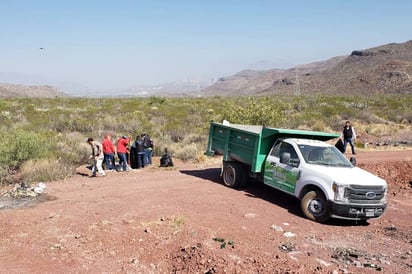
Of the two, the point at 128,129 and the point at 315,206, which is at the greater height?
the point at 315,206

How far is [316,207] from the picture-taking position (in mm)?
11375

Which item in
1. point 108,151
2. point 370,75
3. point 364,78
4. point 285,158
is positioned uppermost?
point 370,75

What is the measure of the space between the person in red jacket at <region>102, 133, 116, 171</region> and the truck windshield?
7891 millimetres

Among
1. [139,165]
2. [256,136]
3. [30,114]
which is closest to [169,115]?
[30,114]

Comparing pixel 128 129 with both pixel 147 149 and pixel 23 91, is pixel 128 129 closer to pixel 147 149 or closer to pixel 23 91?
pixel 147 149

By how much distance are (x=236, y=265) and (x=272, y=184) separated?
5.20 metres

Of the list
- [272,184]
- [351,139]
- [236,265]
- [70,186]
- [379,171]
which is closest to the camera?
[236,265]

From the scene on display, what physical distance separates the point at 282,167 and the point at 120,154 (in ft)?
25.1

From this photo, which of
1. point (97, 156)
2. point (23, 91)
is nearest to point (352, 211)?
point (97, 156)

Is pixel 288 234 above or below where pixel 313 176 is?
below

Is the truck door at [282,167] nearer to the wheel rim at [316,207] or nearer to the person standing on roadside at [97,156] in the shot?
the wheel rim at [316,207]

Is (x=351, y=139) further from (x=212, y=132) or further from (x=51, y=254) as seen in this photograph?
(x=51, y=254)

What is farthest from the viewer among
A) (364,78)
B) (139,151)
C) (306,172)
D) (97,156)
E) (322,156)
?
(364,78)

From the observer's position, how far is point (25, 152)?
55.9 feet
